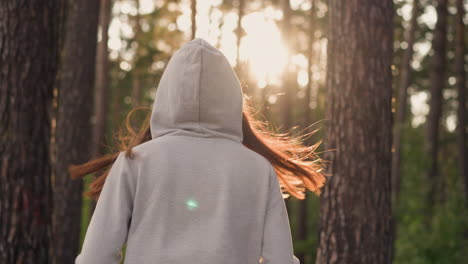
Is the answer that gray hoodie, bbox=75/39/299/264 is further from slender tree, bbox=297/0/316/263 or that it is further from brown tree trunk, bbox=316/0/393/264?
slender tree, bbox=297/0/316/263

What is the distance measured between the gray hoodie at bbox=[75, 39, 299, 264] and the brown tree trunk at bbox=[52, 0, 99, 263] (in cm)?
657

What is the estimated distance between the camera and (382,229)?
493cm

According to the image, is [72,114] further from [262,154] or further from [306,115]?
[306,115]

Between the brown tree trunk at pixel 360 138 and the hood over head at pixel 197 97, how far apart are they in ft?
7.18

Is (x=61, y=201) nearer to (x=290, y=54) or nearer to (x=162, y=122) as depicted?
(x=162, y=122)

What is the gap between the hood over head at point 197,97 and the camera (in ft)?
9.07

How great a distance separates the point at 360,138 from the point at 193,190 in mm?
2526

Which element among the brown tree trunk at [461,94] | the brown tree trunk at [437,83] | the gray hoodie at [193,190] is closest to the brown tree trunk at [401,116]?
the brown tree trunk at [437,83]

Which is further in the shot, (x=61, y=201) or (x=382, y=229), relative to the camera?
(x=61, y=201)

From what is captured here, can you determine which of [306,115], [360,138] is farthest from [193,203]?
[306,115]

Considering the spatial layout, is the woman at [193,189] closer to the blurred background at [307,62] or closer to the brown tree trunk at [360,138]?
the brown tree trunk at [360,138]

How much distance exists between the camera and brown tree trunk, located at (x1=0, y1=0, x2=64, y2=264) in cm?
448

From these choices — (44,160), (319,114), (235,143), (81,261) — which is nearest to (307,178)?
(235,143)

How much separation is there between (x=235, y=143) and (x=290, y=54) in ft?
53.0
